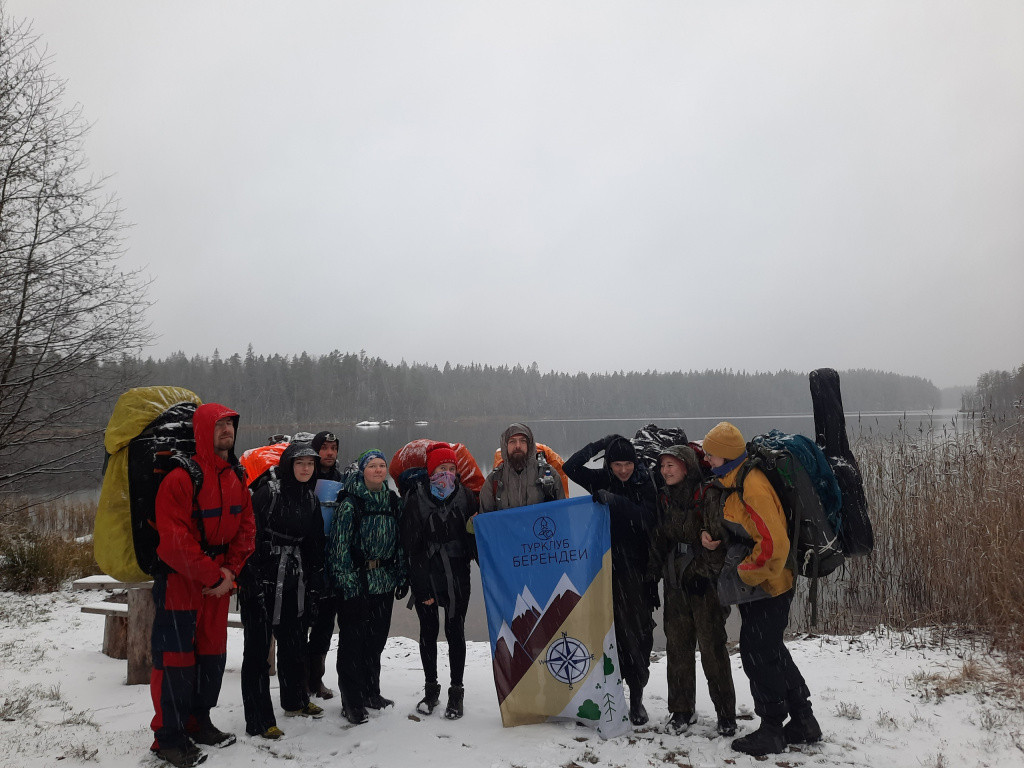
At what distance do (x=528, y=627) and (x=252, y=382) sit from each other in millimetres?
88706

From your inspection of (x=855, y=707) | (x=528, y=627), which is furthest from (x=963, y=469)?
(x=528, y=627)

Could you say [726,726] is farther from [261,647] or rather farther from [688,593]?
[261,647]

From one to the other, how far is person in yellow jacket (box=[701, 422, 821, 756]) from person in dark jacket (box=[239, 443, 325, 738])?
115 inches

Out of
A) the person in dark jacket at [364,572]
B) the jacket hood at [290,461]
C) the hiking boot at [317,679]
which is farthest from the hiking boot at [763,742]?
the jacket hood at [290,461]

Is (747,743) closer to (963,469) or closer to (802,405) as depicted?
(963,469)

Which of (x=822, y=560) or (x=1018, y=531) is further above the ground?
(x=822, y=560)

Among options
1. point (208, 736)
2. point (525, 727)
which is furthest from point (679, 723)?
point (208, 736)

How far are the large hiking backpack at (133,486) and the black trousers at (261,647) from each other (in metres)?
0.77

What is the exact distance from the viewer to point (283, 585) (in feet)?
14.0

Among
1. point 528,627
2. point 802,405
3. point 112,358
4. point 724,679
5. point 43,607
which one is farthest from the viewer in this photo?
point 802,405

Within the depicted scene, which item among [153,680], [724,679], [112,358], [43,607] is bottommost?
[43,607]

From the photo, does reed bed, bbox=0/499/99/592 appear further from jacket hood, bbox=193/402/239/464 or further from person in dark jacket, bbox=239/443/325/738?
jacket hood, bbox=193/402/239/464

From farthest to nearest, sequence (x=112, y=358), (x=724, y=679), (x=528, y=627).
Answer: (x=112, y=358), (x=528, y=627), (x=724, y=679)

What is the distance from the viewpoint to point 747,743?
12.8 feet
